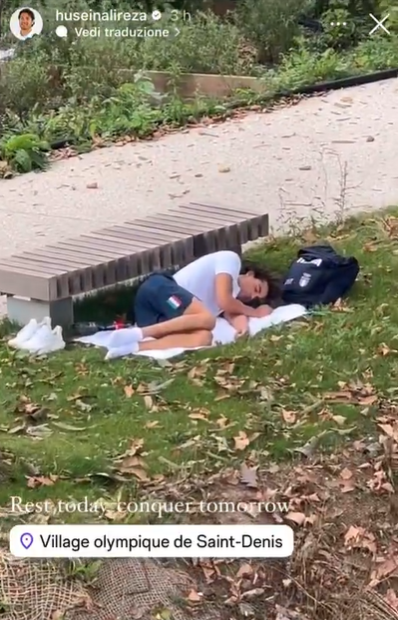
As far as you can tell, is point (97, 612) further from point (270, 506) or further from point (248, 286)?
point (248, 286)

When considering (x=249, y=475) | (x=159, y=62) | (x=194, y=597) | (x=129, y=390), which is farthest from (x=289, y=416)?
(x=159, y=62)

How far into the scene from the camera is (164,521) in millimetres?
2697

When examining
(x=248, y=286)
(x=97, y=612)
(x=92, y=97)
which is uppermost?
(x=92, y=97)

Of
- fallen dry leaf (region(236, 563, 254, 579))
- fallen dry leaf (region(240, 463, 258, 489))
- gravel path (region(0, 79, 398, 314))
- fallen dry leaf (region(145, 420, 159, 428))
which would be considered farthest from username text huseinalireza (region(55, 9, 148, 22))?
fallen dry leaf (region(236, 563, 254, 579))

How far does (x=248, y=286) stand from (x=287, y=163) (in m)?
0.59

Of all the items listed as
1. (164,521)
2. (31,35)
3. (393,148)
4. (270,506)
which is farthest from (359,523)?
(393,148)

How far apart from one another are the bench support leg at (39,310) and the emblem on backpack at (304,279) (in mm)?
613

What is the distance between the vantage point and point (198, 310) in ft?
11.1

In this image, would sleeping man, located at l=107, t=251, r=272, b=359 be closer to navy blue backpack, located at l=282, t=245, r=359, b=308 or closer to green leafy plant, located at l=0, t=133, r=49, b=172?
navy blue backpack, located at l=282, t=245, r=359, b=308

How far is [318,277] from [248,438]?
748mm

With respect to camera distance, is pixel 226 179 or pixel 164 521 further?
pixel 226 179

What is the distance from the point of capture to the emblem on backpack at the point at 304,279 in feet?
11.7

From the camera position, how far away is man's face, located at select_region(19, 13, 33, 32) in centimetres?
312

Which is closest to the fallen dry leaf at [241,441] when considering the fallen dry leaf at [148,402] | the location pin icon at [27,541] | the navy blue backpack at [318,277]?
the fallen dry leaf at [148,402]
